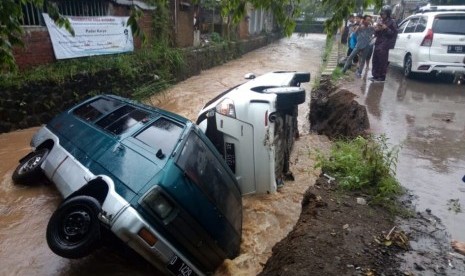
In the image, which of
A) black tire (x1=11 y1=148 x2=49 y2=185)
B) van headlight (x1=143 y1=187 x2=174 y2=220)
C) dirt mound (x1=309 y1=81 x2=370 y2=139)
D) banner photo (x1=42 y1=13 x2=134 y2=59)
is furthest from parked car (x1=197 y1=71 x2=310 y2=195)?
banner photo (x1=42 y1=13 x2=134 y2=59)

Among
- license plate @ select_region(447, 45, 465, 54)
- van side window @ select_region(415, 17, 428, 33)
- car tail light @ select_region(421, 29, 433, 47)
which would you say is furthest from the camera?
van side window @ select_region(415, 17, 428, 33)

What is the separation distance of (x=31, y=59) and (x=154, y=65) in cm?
408

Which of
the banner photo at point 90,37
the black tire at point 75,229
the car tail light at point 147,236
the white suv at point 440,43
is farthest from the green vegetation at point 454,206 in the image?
the banner photo at point 90,37

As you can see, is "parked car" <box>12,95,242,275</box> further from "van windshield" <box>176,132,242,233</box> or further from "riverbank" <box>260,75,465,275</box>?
"riverbank" <box>260,75,465,275</box>

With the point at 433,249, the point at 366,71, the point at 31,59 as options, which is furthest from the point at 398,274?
the point at 366,71

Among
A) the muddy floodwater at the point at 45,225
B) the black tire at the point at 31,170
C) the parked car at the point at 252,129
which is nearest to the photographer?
the muddy floodwater at the point at 45,225

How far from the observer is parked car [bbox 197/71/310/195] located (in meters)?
4.57

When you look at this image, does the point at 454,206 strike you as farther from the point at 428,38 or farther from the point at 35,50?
the point at 35,50

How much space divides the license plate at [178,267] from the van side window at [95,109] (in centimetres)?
229

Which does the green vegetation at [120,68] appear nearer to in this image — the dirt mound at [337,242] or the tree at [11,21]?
the tree at [11,21]

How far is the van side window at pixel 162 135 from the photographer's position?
3.61 meters

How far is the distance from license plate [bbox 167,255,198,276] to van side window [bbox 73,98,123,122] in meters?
2.29

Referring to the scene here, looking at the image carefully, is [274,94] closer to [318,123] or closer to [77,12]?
[318,123]

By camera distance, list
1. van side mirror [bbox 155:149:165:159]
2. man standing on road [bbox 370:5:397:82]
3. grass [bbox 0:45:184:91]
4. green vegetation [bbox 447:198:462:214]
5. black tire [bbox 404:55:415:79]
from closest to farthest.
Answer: van side mirror [bbox 155:149:165:159]
green vegetation [bbox 447:198:462:214]
grass [bbox 0:45:184:91]
man standing on road [bbox 370:5:397:82]
black tire [bbox 404:55:415:79]
